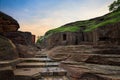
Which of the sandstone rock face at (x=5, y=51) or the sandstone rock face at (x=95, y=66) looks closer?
the sandstone rock face at (x=95, y=66)

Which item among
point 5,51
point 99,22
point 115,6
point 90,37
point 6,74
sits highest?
point 115,6

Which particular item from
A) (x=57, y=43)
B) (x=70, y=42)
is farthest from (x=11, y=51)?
(x=70, y=42)

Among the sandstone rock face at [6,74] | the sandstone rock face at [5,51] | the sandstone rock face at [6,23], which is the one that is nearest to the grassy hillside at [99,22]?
the sandstone rock face at [6,23]

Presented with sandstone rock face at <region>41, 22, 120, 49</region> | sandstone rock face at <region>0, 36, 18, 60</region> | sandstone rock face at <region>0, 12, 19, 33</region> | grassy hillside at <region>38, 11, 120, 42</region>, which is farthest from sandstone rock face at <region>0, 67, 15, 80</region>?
grassy hillside at <region>38, 11, 120, 42</region>

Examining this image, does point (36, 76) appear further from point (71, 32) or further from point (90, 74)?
point (71, 32)

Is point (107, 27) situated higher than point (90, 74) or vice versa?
point (107, 27)

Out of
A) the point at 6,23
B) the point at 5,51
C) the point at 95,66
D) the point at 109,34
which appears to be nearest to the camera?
the point at 95,66

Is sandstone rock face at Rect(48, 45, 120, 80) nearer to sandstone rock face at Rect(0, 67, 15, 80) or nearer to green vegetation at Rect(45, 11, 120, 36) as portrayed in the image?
sandstone rock face at Rect(0, 67, 15, 80)

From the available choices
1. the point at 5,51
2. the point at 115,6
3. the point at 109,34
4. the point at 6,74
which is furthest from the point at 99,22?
the point at 6,74

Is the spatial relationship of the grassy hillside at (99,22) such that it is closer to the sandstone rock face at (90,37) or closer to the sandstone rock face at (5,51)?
the sandstone rock face at (90,37)

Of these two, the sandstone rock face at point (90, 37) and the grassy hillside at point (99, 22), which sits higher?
the grassy hillside at point (99, 22)

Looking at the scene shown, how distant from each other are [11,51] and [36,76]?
2768mm

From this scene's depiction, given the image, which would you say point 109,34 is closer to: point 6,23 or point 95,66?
point 95,66

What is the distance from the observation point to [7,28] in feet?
25.6
